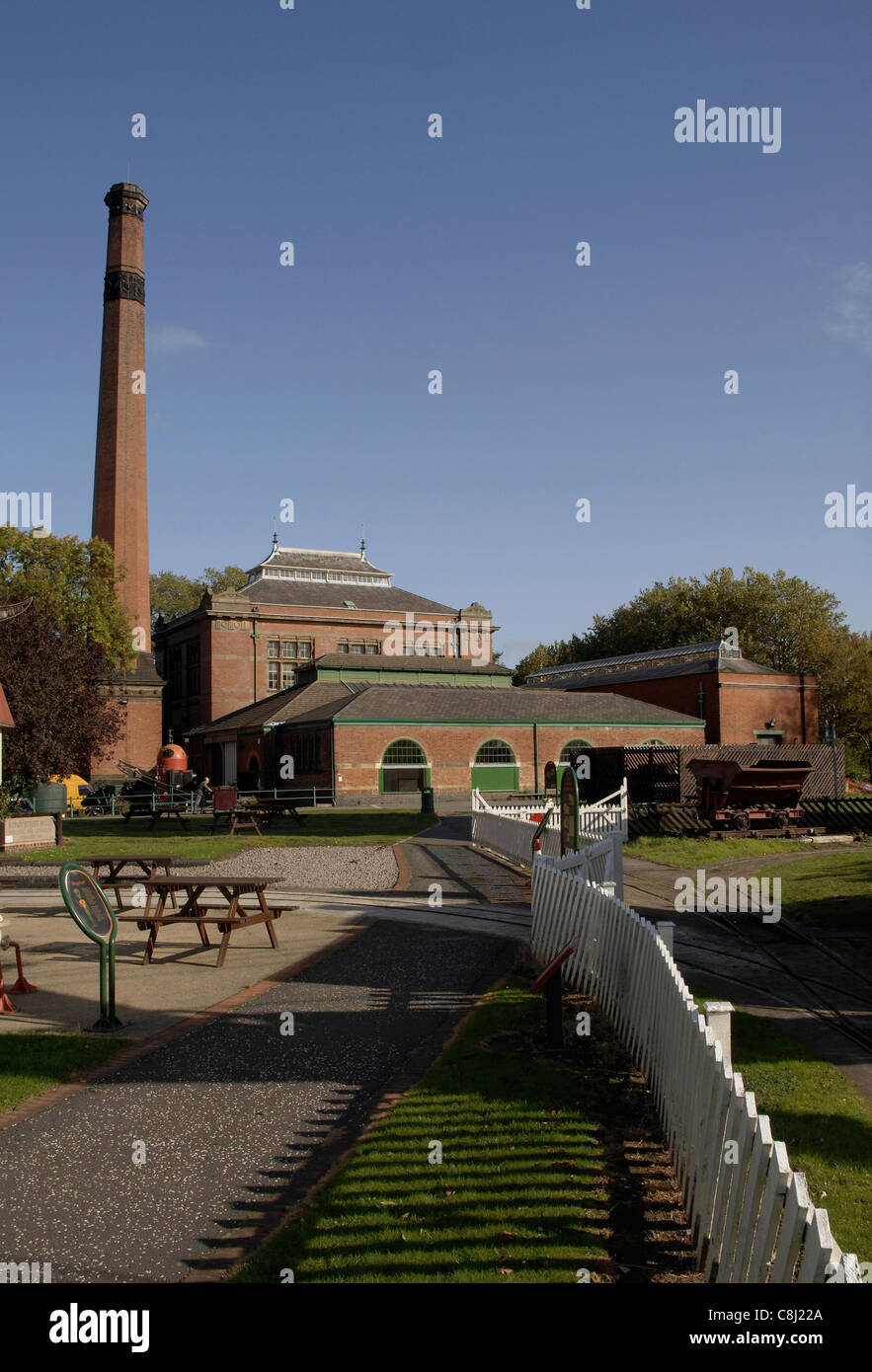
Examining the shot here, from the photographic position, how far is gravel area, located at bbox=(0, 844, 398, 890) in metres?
18.1

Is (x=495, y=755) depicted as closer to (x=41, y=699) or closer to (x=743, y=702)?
(x=743, y=702)

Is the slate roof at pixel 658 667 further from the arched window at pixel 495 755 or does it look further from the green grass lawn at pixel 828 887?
the green grass lawn at pixel 828 887

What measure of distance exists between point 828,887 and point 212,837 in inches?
628

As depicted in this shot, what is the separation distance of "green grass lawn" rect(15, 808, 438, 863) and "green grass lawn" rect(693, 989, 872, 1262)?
13981mm

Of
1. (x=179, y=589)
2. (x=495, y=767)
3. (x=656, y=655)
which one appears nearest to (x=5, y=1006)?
(x=495, y=767)

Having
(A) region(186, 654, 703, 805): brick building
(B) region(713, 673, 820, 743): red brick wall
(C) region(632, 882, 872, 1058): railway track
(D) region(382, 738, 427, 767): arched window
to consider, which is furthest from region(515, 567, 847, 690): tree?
(C) region(632, 882, 872, 1058): railway track

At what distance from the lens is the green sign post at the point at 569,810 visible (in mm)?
11977

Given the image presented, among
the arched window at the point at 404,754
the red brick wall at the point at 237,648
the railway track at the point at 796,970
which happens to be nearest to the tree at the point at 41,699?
the arched window at the point at 404,754

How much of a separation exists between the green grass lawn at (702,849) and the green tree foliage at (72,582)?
2814 cm

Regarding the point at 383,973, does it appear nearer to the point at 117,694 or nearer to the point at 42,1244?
the point at 42,1244

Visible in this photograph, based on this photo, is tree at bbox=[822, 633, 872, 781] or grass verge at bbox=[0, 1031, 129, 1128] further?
tree at bbox=[822, 633, 872, 781]

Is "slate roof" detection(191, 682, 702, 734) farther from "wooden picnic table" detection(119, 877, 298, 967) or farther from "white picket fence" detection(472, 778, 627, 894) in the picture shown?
"wooden picnic table" detection(119, 877, 298, 967)

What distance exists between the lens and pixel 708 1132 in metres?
4.37
